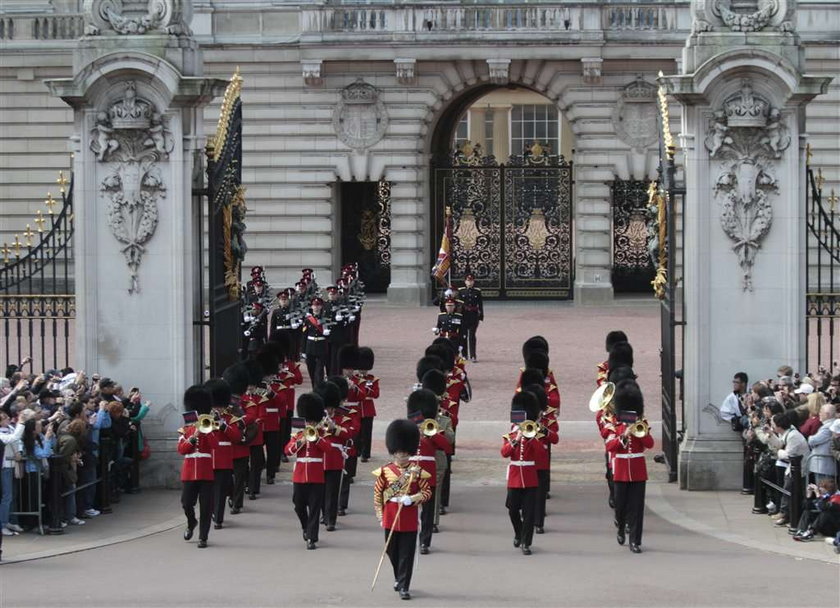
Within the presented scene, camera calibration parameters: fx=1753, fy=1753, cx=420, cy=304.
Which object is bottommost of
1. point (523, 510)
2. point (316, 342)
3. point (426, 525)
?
point (426, 525)

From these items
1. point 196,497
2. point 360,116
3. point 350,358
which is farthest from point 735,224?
point 360,116

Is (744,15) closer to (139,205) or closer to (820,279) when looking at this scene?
(820,279)

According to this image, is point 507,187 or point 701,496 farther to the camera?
point 507,187

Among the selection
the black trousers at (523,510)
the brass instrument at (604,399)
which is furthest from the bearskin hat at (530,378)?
the black trousers at (523,510)

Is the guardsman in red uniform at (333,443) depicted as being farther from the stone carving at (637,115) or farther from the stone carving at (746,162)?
the stone carving at (637,115)

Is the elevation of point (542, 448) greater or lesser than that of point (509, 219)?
lesser

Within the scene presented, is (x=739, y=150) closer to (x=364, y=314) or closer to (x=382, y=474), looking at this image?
(x=382, y=474)

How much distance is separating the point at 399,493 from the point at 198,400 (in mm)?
2402

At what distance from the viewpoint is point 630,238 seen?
3350 cm

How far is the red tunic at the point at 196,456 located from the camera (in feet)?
41.8

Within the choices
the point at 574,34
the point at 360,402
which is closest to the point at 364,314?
the point at 574,34

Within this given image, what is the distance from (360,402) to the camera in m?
15.6

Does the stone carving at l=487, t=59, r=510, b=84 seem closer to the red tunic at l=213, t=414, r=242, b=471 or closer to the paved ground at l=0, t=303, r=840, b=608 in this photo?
the paved ground at l=0, t=303, r=840, b=608

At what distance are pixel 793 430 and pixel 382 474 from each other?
10.9ft
